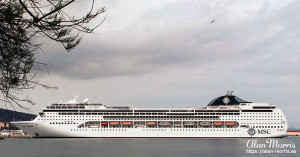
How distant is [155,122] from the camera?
2195 inches

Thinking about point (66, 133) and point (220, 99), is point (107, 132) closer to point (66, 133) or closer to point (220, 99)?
point (66, 133)

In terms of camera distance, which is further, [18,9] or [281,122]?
[281,122]

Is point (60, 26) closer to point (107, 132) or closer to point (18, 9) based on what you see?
point (18, 9)

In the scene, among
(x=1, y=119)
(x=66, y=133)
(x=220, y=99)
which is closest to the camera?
(x=66, y=133)

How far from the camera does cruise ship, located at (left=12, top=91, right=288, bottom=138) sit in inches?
2157

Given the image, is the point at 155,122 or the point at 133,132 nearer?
the point at 133,132

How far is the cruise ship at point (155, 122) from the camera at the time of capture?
180 ft

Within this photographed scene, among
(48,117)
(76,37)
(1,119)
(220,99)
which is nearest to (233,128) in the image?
(220,99)

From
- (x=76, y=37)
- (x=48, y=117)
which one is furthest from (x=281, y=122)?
(x=76, y=37)

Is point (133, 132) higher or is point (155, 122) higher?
point (155, 122)

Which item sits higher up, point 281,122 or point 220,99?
point 220,99

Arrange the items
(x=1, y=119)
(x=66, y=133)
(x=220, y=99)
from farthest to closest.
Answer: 1. (x=1, y=119)
2. (x=220, y=99)
3. (x=66, y=133)

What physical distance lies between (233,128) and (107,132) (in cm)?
1847

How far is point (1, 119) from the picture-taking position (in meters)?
178
